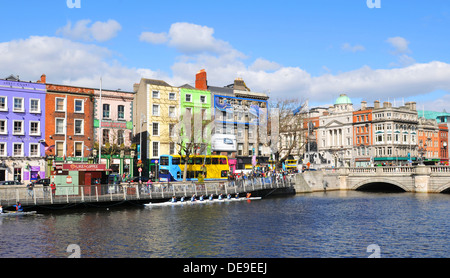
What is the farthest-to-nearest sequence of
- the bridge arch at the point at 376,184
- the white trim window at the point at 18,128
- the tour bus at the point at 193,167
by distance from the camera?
the bridge arch at the point at 376,184 → the tour bus at the point at 193,167 → the white trim window at the point at 18,128

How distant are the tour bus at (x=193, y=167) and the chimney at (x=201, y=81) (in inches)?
800

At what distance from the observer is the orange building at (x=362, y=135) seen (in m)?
119

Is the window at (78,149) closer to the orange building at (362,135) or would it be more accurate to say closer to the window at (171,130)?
the window at (171,130)

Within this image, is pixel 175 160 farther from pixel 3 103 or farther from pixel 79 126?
pixel 3 103

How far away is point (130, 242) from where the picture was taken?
2898 cm

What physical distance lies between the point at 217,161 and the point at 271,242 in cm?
3627

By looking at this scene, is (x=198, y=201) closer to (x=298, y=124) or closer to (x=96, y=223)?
(x=96, y=223)

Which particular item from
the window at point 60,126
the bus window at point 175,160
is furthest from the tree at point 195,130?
the window at point 60,126

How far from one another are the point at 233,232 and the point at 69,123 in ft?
132

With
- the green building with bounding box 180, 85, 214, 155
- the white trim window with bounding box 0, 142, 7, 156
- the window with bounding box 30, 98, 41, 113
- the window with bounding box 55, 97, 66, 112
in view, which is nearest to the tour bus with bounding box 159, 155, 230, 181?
the green building with bounding box 180, 85, 214, 155

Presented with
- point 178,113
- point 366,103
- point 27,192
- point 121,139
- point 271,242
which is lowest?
point 271,242

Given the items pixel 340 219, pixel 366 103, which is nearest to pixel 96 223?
pixel 340 219

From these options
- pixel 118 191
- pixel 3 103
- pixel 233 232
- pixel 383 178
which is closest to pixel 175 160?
pixel 118 191

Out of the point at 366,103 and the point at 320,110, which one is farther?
the point at 320,110
